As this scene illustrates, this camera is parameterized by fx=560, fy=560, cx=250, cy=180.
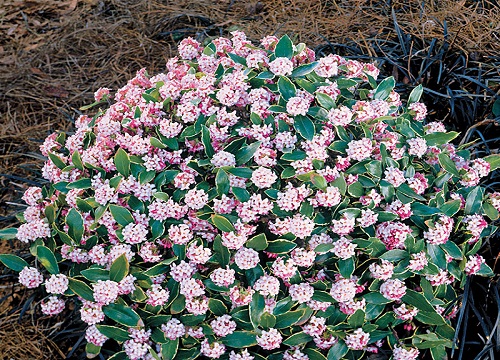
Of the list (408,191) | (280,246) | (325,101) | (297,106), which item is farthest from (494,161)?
(280,246)

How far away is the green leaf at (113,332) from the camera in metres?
1.79

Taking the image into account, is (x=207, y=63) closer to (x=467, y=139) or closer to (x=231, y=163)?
(x=231, y=163)

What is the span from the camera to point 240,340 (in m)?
1.79

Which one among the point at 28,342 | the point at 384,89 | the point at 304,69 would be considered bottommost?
the point at 28,342

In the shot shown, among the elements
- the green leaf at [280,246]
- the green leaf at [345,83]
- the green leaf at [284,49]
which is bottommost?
the green leaf at [280,246]

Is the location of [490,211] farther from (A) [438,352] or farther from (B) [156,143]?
(B) [156,143]

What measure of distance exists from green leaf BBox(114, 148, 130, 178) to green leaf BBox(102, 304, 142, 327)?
448 millimetres

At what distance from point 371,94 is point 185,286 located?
3.33ft

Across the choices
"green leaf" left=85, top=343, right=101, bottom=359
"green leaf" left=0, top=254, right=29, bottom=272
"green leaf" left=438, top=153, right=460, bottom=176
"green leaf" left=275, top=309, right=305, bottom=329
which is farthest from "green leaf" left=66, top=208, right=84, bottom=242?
Result: "green leaf" left=438, top=153, right=460, bottom=176

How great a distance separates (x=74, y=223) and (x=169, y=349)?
524 mm

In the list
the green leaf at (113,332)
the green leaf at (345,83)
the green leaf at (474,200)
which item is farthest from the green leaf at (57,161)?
the green leaf at (474,200)

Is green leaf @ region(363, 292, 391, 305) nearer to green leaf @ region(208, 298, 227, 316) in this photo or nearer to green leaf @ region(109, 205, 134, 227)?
green leaf @ region(208, 298, 227, 316)

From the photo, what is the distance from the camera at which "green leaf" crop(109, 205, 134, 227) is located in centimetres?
183

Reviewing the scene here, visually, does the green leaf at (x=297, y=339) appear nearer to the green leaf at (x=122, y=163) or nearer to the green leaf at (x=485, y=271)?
the green leaf at (x=485, y=271)
